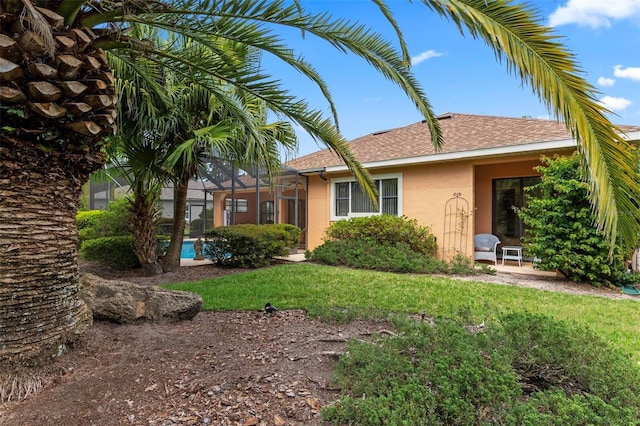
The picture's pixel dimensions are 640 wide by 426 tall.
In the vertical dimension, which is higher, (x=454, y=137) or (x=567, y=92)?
(x=454, y=137)

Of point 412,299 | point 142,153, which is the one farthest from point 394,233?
point 142,153

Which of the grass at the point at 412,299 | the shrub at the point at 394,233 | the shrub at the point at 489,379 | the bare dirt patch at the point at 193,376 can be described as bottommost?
the grass at the point at 412,299

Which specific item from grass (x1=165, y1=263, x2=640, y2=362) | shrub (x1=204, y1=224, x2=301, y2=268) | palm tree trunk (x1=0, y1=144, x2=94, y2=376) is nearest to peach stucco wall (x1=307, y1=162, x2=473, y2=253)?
grass (x1=165, y1=263, x2=640, y2=362)

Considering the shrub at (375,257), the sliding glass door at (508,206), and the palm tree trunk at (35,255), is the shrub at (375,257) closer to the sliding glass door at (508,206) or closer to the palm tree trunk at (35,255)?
the sliding glass door at (508,206)

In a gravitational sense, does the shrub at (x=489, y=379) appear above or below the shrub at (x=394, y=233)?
below

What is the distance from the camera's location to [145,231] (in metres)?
8.49

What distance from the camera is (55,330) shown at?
9.38 ft

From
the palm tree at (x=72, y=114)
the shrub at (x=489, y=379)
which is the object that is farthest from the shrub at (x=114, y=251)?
the shrub at (x=489, y=379)

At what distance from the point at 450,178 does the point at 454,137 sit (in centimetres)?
189

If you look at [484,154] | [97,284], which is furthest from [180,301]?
[484,154]

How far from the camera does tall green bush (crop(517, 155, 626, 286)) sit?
24.1 feet

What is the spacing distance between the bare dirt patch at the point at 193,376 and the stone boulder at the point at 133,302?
0.11 meters

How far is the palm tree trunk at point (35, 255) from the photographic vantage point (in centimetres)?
257

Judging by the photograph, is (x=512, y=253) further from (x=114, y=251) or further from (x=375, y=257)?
(x=114, y=251)
